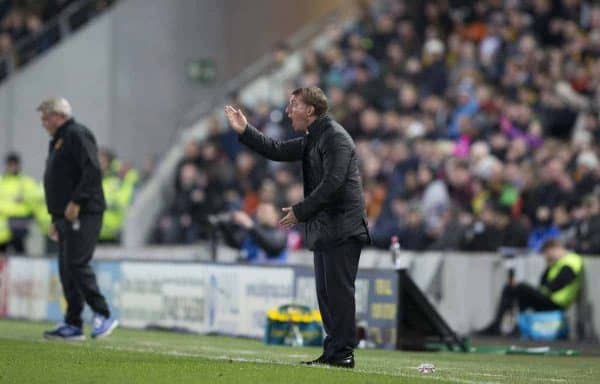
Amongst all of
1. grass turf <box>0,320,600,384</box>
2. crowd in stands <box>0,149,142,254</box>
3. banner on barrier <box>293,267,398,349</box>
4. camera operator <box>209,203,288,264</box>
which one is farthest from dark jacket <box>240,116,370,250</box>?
crowd in stands <box>0,149,142,254</box>

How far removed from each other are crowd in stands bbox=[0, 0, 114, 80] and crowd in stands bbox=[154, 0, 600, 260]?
3.33 meters

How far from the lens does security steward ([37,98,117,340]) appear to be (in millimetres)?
15641

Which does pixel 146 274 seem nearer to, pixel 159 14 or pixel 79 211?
pixel 79 211

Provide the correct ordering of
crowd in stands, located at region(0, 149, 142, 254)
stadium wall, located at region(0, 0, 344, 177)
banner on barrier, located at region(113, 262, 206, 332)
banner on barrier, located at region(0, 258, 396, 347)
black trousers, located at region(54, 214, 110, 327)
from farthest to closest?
stadium wall, located at region(0, 0, 344, 177) → crowd in stands, located at region(0, 149, 142, 254) → banner on barrier, located at region(113, 262, 206, 332) → banner on barrier, located at region(0, 258, 396, 347) → black trousers, located at region(54, 214, 110, 327)

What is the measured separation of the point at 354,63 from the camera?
28312 mm

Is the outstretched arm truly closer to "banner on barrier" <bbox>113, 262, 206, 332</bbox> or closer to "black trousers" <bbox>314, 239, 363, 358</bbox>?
"black trousers" <bbox>314, 239, 363, 358</bbox>

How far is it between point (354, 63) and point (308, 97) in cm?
1587

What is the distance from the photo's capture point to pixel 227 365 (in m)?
12.5

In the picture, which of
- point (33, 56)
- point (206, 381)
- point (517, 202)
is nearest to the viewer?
point (206, 381)

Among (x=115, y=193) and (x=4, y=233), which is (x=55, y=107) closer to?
(x=4, y=233)

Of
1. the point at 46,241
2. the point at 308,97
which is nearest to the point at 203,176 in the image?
the point at 46,241

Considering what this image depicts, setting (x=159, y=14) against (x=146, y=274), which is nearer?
(x=146, y=274)

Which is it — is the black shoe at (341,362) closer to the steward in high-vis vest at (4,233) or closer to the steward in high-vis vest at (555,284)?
the steward in high-vis vest at (555,284)

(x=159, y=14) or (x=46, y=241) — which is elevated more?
(x=159, y=14)
